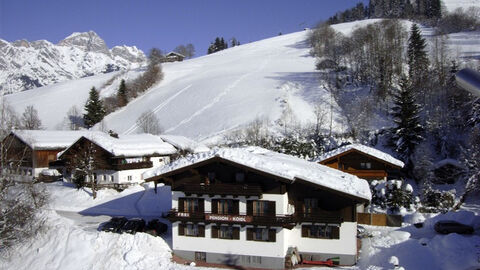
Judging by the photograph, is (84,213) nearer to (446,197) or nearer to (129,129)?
(446,197)

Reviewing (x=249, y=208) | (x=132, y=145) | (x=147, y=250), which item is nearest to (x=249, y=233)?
(x=249, y=208)

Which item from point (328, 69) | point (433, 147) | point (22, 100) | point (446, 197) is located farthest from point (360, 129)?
point (22, 100)

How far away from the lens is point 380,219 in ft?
104

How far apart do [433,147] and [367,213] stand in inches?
992

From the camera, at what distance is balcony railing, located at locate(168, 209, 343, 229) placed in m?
23.9

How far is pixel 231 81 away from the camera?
92812 millimetres

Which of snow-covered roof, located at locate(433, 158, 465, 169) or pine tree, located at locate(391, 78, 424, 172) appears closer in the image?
snow-covered roof, located at locate(433, 158, 465, 169)

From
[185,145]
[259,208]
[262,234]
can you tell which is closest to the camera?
[262,234]

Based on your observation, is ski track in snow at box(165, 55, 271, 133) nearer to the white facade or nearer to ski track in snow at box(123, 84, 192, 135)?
ski track in snow at box(123, 84, 192, 135)

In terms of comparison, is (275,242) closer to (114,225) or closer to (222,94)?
(114,225)

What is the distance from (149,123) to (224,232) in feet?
172

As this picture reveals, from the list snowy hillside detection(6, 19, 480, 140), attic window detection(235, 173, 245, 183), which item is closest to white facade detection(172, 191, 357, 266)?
attic window detection(235, 173, 245, 183)

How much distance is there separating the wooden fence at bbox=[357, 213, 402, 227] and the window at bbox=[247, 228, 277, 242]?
36.2ft

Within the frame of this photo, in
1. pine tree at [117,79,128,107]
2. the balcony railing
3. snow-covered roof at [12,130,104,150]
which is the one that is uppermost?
pine tree at [117,79,128,107]
